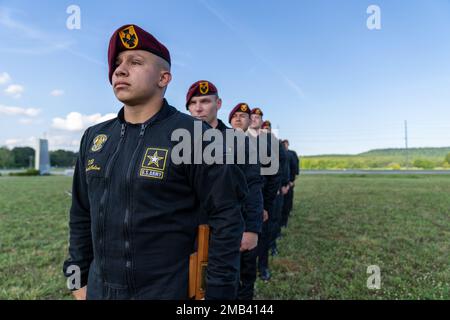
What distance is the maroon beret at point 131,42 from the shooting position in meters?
1.55

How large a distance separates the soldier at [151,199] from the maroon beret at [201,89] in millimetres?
1456

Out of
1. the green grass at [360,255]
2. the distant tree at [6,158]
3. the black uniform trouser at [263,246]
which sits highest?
the distant tree at [6,158]

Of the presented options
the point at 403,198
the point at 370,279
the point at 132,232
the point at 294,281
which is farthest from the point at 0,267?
the point at 403,198

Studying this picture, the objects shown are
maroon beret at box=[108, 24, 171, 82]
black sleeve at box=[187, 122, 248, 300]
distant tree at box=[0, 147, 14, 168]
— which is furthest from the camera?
distant tree at box=[0, 147, 14, 168]

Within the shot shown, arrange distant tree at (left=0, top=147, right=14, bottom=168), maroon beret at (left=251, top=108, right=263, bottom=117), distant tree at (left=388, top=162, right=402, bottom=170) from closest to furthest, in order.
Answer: maroon beret at (left=251, top=108, right=263, bottom=117) → distant tree at (left=388, top=162, right=402, bottom=170) → distant tree at (left=0, top=147, right=14, bottom=168)

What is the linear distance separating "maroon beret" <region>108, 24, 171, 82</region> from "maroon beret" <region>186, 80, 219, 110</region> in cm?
147

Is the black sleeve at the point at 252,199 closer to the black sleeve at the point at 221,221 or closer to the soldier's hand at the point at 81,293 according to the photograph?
the black sleeve at the point at 221,221

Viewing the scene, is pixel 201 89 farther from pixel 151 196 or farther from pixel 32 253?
pixel 32 253

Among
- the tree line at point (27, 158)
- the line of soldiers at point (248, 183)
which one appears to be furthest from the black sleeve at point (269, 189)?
the tree line at point (27, 158)

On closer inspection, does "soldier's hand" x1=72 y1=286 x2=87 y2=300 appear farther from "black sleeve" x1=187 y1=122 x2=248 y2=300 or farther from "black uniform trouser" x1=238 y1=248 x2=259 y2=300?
"black uniform trouser" x1=238 y1=248 x2=259 y2=300

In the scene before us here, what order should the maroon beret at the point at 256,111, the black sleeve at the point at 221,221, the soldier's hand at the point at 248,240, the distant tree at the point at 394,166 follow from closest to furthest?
the black sleeve at the point at 221,221, the soldier's hand at the point at 248,240, the maroon beret at the point at 256,111, the distant tree at the point at 394,166

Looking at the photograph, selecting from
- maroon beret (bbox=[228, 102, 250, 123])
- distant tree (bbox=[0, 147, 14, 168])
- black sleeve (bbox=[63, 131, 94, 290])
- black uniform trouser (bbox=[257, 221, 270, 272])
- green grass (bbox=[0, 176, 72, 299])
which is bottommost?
green grass (bbox=[0, 176, 72, 299])

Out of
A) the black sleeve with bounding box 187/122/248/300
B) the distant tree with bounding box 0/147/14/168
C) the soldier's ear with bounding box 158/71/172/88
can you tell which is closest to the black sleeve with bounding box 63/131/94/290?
the soldier's ear with bounding box 158/71/172/88

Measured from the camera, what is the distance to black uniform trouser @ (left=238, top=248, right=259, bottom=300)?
333 cm
